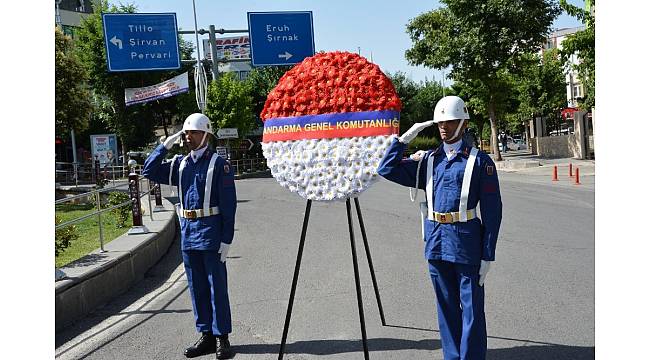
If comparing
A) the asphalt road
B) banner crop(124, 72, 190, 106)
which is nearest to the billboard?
banner crop(124, 72, 190, 106)

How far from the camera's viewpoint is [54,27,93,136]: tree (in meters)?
22.1

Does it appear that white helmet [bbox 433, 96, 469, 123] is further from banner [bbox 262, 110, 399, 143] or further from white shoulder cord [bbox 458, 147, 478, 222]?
banner [bbox 262, 110, 399, 143]

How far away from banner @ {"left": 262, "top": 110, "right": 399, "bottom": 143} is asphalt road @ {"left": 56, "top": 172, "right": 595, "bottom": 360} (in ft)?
5.81

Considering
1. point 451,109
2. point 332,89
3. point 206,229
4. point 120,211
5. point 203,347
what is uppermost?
point 332,89

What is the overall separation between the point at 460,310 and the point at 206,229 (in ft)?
6.89

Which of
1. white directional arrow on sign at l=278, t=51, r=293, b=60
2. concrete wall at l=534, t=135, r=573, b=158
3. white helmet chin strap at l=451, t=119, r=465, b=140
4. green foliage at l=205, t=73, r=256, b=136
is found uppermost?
white directional arrow on sign at l=278, t=51, r=293, b=60

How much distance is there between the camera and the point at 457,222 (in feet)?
14.9

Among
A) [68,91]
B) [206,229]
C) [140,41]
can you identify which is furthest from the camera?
[68,91]

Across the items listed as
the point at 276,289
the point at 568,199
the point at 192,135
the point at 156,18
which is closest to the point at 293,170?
the point at 192,135

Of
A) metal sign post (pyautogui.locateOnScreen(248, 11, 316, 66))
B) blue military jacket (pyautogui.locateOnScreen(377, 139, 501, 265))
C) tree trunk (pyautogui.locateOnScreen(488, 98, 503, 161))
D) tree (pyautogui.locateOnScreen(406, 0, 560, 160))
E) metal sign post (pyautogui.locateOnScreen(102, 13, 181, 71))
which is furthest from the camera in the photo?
tree trunk (pyautogui.locateOnScreen(488, 98, 503, 161))

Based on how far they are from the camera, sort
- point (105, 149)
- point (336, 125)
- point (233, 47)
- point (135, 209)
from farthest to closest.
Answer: point (105, 149), point (233, 47), point (135, 209), point (336, 125)

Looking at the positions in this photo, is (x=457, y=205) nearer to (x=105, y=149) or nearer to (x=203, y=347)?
(x=203, y=347)

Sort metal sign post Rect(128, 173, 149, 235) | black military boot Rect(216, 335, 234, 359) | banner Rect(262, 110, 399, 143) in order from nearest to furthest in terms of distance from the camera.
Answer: banner Rect(262, 110, 399, 143) < black military boot Rect(216, 335, 234, 359) < metal sign post Rect(128, 173, 149, 235)

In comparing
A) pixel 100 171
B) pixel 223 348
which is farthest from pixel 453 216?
pixel 100 171
